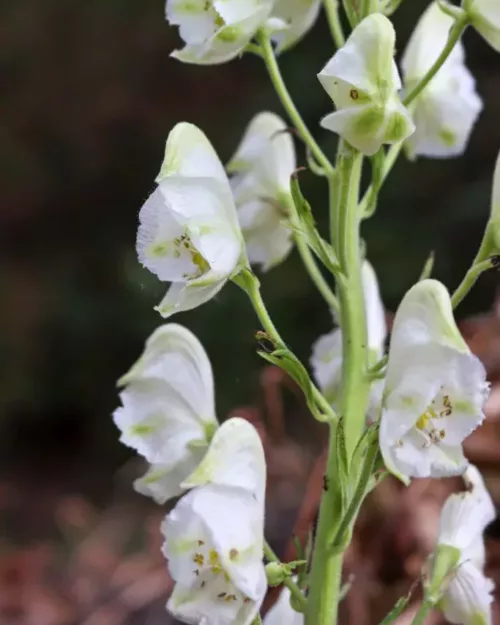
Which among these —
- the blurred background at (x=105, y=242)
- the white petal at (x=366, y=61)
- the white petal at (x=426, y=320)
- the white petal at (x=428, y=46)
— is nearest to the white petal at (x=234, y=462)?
the white petal at (x=426, y=320)

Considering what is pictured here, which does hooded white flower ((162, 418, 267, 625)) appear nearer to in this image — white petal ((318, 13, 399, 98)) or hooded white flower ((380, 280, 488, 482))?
hooded white flower ((380, 280, 488, 482))

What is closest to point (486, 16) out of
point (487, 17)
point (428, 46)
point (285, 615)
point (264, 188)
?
point (487, 17)

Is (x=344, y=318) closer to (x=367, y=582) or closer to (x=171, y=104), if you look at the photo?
(x=367, y=582)

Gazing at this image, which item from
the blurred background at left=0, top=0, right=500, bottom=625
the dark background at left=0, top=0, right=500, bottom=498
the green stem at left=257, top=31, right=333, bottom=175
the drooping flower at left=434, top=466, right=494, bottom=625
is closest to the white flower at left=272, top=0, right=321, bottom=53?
the green stem at left=257, top=31, right=333, bottom=175

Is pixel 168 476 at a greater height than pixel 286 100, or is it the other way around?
pixel 286 100

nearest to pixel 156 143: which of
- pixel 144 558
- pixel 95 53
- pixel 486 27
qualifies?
pixel 95 53

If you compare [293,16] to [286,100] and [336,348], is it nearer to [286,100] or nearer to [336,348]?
[286,100]

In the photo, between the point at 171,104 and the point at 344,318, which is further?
the point at 171,104
